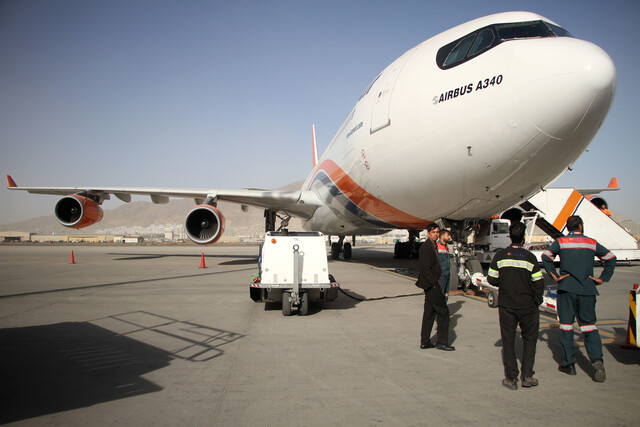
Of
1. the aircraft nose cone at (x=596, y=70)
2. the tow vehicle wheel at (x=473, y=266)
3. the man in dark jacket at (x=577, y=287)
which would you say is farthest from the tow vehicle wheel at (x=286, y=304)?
the aircraft nose cone at (x=596, y=70)

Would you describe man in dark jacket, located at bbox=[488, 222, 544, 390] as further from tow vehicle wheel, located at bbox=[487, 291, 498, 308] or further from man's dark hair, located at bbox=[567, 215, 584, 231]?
tow vehicle wheel, located at bbox=[487, 291, 498, 308]

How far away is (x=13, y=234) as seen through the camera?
6875 centimetres

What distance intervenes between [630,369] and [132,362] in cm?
514

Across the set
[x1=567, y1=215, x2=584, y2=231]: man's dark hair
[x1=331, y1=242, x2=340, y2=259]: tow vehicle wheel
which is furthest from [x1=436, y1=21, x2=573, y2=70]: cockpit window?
[x1=331, y1=242, x2=340, y2=259]: tow vehicle wheel

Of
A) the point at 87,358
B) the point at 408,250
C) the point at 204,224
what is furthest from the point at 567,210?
the point at 87,358

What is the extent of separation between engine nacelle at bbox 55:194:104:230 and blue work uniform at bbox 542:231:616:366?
1660 centimetres

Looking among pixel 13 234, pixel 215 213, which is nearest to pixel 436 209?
pixel 215 213

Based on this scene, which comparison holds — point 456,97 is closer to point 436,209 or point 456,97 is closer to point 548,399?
point 436,209

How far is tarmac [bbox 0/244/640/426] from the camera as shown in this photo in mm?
2904

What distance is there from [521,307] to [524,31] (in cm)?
430

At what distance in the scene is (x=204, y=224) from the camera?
517 inches

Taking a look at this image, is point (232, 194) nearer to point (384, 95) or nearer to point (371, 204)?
point (371, 204)

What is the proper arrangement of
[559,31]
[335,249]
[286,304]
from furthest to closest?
1. [335,249]
2. [286,304]
3. [559,31]

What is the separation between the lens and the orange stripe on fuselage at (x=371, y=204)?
30.1ft
